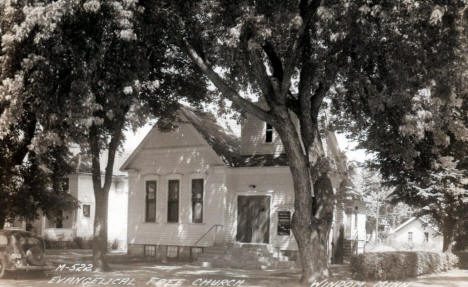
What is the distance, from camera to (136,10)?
14.6m

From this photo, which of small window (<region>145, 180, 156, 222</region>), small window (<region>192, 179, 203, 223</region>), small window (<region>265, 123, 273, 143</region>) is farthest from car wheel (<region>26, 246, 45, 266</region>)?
small window (<region>265, 123, 273, 143</region>)

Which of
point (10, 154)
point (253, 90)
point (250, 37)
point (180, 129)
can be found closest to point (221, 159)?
point (180, 129)

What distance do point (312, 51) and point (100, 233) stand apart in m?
10.4

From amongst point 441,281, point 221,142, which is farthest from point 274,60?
point 221,142

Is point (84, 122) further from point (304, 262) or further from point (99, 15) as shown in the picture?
point (304, 262)

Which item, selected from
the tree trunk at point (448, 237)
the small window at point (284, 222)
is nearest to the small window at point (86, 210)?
the small window at point (284, 222)

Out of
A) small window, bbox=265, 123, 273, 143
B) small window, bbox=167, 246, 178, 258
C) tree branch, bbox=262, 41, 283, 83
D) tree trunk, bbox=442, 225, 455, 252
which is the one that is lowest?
small window, bbox=167, 246, 178, 258

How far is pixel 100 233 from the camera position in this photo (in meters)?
21.3

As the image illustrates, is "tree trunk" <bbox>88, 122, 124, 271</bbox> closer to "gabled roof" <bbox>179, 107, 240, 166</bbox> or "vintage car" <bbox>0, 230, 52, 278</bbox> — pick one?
"vintage car" <bbox>0, 230, 52, 278</bbox>

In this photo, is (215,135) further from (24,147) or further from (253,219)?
(24,147)

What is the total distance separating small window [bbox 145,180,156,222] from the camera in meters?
30.4

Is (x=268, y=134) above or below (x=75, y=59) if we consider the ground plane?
below

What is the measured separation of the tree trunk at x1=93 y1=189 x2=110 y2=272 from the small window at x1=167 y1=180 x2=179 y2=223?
803 cm

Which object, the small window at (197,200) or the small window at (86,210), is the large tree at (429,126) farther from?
the small window at (86,210)
